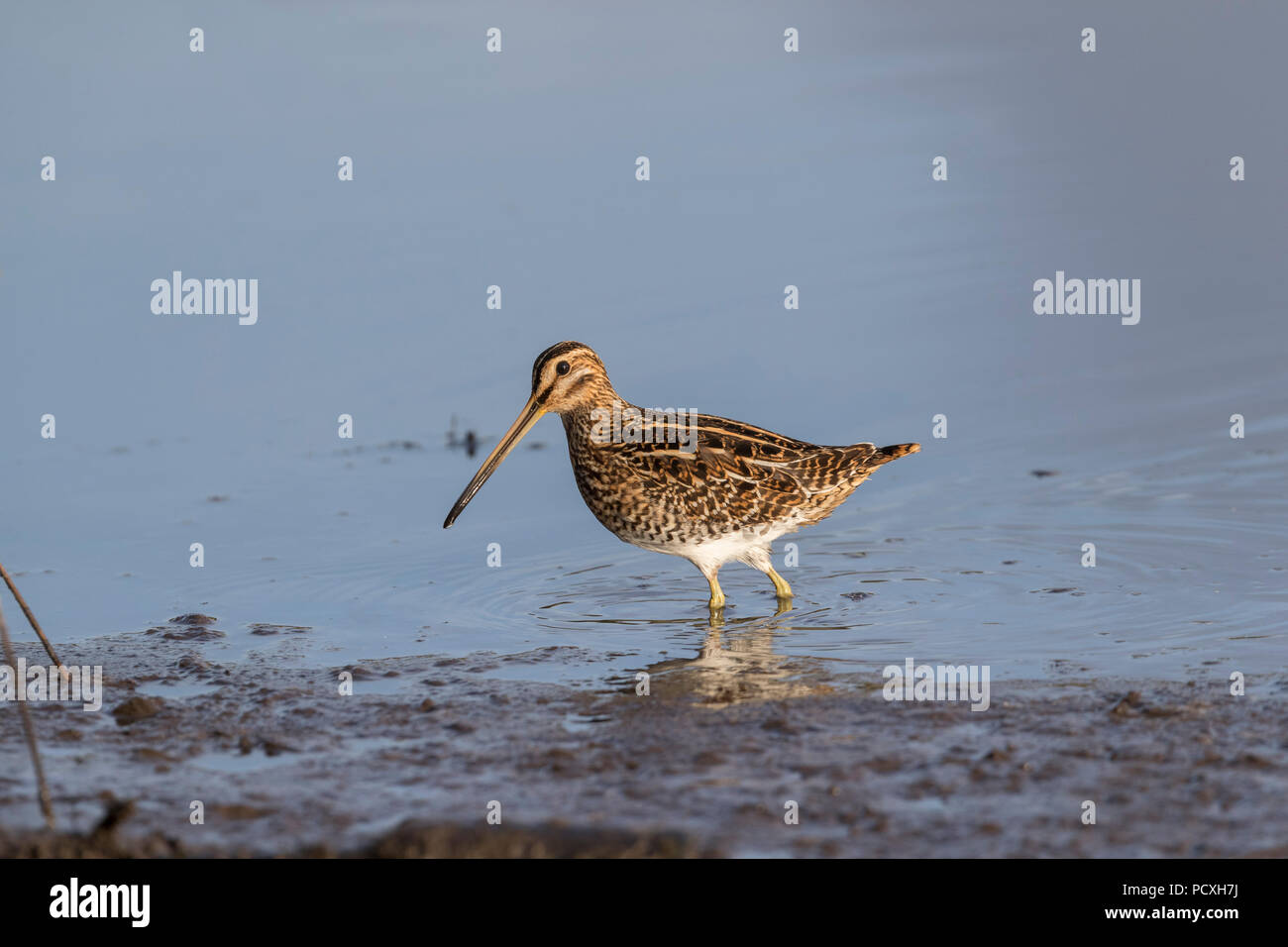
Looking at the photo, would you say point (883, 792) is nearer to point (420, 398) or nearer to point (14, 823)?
point (14, 823)

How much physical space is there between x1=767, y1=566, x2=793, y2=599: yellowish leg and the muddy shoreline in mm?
1259

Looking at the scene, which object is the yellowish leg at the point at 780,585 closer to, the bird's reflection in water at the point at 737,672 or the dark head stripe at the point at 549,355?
the bird's reflection in water at the point at 737,672

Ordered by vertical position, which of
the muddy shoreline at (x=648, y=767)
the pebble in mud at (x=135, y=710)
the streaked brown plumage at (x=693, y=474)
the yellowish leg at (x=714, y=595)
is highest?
the streaked brown plumage at (x=693, y=474)

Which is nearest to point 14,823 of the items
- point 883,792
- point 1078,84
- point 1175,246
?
point 883,792

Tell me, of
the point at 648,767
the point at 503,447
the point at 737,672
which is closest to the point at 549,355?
the point at 503,447

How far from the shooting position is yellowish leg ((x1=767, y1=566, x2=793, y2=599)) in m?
8.75

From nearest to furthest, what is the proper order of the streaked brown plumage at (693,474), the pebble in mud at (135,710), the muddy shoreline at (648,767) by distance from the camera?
1. the muddy shoreline at (648,767)
2. the pebble in mud at (135,710)
3. the streaked brown plumage at (693,474)

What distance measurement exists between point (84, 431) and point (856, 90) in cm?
887

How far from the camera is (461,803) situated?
18.4 ft

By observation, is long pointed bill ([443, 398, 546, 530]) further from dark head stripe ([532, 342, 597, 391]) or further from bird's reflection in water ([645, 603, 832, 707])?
bird's reflection in water ([645, 603, 832, 707])

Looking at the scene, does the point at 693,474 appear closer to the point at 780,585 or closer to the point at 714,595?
the point at 714,595

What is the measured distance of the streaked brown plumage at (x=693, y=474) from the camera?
336 inches

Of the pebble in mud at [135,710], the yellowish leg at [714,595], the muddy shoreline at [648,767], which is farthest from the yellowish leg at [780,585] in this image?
the pebble in mud at [135,710]

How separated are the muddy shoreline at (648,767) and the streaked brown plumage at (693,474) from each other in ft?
4.10
